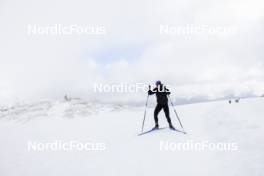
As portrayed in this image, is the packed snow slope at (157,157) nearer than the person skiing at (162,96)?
Yes

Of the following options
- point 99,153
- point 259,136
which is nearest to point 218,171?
point 259,136

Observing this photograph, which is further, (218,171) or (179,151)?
(179,151)

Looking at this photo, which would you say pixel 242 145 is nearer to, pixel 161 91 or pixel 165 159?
pixel 165 159

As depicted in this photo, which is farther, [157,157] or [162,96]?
[162,96]

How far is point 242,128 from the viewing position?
38.0 ft

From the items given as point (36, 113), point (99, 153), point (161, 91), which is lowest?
point (36, 113)

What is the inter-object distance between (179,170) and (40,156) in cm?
789

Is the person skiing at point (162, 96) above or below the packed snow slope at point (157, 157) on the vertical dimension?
above

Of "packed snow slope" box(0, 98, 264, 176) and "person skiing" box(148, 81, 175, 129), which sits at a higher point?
"person skiing" box(148, 81, 175, 129)

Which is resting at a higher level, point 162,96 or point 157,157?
point 162,96

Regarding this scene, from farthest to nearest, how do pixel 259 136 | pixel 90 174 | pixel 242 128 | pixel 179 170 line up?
pixel 242 128, pixel 259 136, pixel 90 174, pixel 179 170

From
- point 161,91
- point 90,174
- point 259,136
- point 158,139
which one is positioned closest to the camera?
point 90,174

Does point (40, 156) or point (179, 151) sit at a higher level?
point (179, 151)

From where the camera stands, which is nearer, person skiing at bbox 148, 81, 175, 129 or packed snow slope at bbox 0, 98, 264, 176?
packed snow slope at bbox 0, 98, 264, 176
